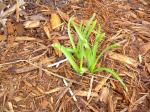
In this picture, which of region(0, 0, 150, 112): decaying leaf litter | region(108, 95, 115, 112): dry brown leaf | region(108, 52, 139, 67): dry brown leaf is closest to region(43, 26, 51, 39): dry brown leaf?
region(0, 0, 150, 112): decaying leaf litter

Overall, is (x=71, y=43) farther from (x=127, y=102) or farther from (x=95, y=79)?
(x=127, y=102)

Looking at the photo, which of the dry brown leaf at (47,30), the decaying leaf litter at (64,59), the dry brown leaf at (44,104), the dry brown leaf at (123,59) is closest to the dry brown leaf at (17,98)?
the decaying leaf litter at (64,59)

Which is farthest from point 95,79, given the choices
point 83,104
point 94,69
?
point 83,104

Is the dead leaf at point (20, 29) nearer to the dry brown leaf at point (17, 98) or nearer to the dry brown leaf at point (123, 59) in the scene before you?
the dry brown leaf at point (17, 98)

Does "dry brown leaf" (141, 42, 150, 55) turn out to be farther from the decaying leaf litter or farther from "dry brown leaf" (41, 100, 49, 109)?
"dry brown leaf" (41, 100, 49, 109)

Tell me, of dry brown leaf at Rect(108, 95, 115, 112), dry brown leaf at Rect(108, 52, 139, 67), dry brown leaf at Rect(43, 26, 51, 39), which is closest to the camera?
dry brown leaf at Rect(108, 95, 115, 112)

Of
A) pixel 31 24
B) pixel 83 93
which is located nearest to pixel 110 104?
pixel 83 93

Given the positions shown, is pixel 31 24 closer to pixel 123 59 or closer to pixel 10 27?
pixel 10 27
